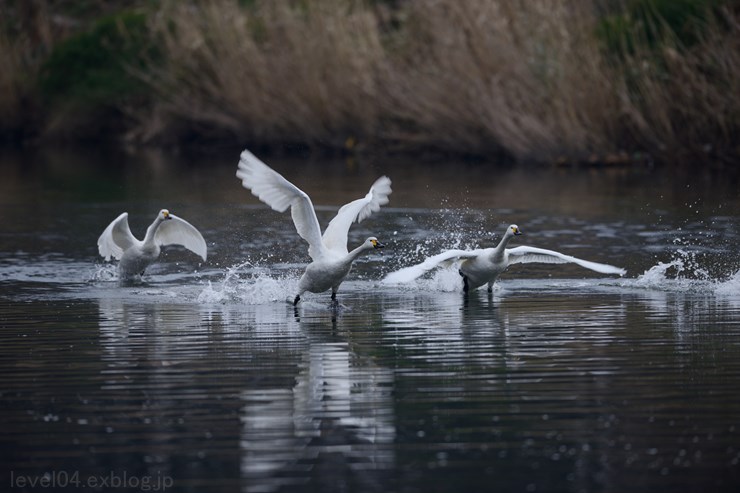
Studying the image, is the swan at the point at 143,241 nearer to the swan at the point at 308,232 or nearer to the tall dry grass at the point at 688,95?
the swan at the point at 308,232

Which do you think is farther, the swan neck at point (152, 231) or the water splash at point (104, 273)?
the swan neck at point (152, 231)

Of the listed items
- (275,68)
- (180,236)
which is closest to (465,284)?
(180,236)

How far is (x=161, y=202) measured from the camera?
80.9 feet

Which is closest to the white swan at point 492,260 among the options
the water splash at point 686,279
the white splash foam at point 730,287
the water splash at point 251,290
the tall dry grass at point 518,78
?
the water splash at point 686,279

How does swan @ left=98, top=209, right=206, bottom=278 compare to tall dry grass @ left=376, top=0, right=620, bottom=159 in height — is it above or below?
below

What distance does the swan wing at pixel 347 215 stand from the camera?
46.3 ft

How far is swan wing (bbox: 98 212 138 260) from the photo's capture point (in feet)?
53.8

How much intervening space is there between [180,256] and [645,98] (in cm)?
1287

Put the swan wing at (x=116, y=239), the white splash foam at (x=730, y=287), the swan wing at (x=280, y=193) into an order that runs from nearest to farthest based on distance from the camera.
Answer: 1. the swan wing at (x=280, y=193)
2. the white splash foam at (x=730, y=287)
3. the swan wing at (x=116, y=239)

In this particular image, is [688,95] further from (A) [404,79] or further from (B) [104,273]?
(B) [104,273]

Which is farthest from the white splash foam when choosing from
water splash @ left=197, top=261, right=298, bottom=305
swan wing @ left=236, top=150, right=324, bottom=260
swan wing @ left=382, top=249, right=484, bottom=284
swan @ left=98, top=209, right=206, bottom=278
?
swan @ left=98, top=209, right=206, bottom=278

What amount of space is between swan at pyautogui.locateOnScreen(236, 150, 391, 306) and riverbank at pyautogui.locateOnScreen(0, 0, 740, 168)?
13.9 meters
